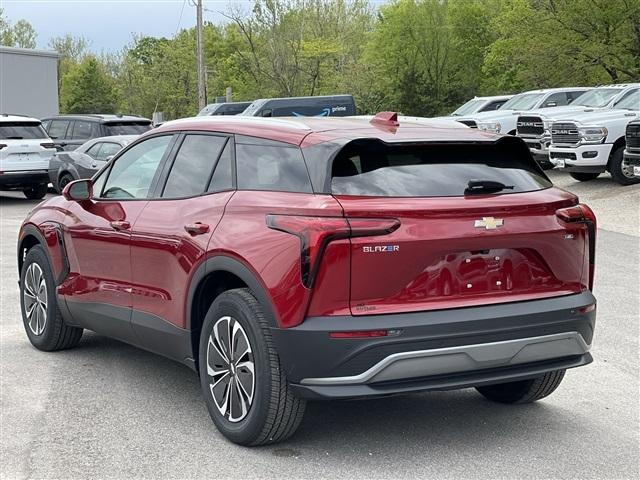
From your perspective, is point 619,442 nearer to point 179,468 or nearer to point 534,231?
point 534,231

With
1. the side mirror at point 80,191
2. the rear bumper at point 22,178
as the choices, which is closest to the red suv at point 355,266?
the side mirror at point 80,191

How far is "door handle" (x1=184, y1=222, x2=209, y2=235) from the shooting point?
5070 millimetres

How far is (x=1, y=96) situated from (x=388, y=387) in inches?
1132

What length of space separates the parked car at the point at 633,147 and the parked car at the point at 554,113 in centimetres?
333

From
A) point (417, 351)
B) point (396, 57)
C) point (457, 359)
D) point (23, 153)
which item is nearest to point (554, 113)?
point (23, 153)

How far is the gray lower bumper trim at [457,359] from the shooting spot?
4336mm

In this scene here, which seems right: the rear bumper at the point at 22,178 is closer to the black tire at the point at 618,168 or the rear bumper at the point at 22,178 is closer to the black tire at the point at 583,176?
the black tire at the point at 583,176

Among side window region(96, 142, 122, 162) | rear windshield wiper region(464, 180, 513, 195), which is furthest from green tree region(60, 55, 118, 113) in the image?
rear windshield wiper region(464, 180, 513, 195)

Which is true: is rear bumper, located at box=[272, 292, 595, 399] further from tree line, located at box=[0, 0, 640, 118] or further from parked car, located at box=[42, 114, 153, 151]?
tree line, located at box=[0, 0, 640, 118]

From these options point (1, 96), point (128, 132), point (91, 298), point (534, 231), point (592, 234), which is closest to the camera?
point (534, 231)

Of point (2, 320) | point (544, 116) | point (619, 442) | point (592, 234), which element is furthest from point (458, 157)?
point (544, 116)

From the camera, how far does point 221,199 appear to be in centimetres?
509

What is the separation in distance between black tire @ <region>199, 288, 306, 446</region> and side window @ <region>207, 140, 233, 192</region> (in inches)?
25.5

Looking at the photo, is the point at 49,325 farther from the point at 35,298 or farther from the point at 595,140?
the point at 595,140
